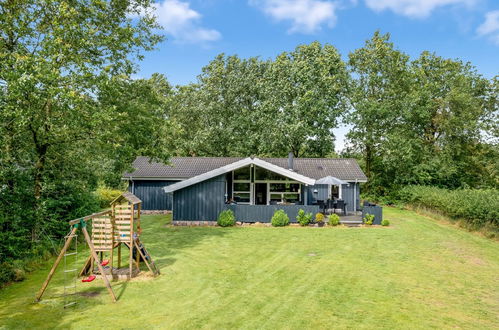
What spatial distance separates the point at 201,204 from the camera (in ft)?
64.2

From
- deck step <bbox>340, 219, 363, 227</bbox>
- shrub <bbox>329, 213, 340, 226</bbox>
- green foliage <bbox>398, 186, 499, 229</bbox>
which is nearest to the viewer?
green foliage <bbox>398, 186, 499, 229</bbox>

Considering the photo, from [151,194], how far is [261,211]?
9.46 m

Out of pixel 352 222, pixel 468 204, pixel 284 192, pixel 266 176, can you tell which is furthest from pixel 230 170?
pixel 468 204

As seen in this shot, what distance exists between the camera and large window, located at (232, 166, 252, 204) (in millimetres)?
21359

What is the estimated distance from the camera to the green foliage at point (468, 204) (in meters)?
17.6

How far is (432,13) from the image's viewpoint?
2209 cm

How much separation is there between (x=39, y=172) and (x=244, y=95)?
28.0 m

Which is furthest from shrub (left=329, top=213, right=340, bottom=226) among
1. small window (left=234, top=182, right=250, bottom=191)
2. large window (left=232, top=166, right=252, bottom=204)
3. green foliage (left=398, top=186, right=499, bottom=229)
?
green foliage (left=398, top=186, right=499, bottom=229)

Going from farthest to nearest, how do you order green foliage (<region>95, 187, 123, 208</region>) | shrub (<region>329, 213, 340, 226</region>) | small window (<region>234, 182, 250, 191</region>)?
green foliage (<region>95, 187, 123, 208</region>) < small window (<region>234, 182, 250, 191</region>) < shrub (<region>329, 213, 340, 226</region>)

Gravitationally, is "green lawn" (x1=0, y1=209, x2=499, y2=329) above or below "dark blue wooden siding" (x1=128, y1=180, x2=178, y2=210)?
below

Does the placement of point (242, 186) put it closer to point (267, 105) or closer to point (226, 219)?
point (226, 219)

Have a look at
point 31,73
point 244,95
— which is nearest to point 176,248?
point 31,73

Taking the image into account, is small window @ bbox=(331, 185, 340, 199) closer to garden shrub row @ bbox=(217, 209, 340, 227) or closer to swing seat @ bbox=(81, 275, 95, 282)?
garden shrub row @ bbox=(217, 209, 340, 227)

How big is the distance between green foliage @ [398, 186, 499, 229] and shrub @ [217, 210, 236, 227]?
13747 millimetres
